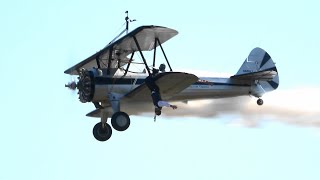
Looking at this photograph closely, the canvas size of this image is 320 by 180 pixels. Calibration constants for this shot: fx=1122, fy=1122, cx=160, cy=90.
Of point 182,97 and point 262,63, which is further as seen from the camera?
point 262,63

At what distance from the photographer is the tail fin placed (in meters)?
36.5

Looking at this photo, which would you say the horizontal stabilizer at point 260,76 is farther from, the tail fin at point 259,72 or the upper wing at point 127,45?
the upper wing at point 127,45

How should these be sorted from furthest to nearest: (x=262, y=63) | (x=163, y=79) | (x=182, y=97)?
(x=262, y=63), (x=182, y=97), (x=163, y=79)

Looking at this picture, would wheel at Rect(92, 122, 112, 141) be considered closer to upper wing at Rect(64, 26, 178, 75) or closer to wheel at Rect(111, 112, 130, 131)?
wheel at Rect(111, 112, 130, 131)

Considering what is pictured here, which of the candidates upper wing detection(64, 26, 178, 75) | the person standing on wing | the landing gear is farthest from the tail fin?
the landing gear

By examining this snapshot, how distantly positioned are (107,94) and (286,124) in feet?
22.2

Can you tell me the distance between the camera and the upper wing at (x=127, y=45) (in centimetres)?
3372

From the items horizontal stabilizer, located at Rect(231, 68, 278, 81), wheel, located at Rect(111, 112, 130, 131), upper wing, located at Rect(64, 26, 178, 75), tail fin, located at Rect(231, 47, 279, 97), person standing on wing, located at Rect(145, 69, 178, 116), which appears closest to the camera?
person standing on wing, located at Rect(145, 69, 178, 116)

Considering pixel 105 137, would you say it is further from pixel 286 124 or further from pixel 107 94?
pixel 286 124

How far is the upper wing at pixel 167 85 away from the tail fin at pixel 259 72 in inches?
125

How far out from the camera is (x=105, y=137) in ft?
116

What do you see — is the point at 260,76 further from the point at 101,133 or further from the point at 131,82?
the point at 101,133

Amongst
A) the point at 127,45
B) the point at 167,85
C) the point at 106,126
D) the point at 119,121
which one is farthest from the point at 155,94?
the point at 106,126

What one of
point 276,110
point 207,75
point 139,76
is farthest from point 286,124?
point 139,76
